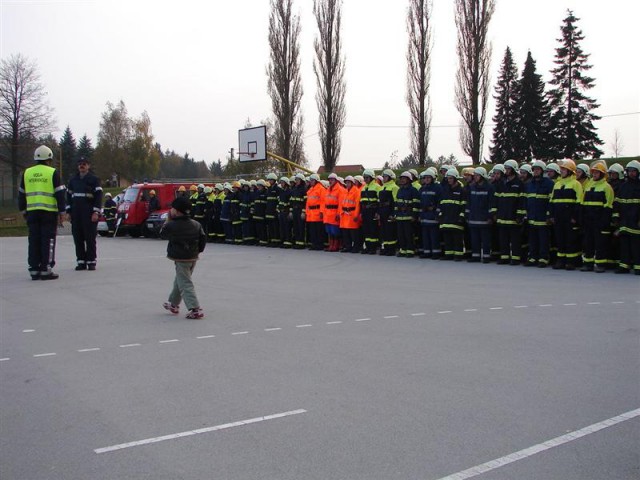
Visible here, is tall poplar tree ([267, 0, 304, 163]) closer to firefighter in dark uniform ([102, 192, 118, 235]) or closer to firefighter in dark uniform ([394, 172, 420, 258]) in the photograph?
firefighter in dark uniform ([102, 192, 118, 235])

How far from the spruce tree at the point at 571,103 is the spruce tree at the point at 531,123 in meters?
0.64

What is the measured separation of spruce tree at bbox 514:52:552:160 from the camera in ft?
167

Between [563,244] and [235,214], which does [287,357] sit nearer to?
[563,244]

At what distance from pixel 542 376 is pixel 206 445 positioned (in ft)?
10.1

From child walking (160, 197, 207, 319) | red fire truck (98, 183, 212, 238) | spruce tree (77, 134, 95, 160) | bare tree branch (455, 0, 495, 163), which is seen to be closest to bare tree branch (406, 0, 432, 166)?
bare tree branch (455, 0, 495, 163)

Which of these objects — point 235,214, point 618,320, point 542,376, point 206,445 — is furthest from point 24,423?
point 235,214

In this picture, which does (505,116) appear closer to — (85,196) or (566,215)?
(566,215)

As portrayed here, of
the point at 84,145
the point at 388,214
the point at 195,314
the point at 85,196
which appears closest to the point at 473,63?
the point at 388,214

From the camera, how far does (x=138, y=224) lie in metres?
27.2

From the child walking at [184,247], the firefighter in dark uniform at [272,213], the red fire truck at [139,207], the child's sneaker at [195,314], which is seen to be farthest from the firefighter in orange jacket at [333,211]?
the child's sneaker at [195,314]

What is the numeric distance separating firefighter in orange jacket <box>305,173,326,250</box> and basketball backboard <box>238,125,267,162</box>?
48.4 feet

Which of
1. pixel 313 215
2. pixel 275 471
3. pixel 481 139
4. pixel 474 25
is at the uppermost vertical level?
pixel 474 25

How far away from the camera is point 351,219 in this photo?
19.0 m

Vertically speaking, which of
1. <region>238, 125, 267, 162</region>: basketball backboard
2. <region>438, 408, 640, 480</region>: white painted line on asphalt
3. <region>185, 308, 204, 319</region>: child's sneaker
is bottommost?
<region>438, 408, 640, 480</region>: white painted line on asphalt
